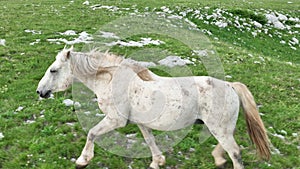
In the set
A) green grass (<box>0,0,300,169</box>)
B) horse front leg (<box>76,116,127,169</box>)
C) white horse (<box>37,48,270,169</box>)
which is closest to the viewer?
white horse (<box>37,48,270,169</box>)

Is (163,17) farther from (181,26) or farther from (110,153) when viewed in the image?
(110,153)

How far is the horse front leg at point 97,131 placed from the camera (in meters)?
6.62

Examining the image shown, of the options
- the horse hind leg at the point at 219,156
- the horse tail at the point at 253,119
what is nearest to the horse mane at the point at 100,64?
the horse tail at the point at 253,119

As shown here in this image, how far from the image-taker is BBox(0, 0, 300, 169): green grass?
7.48 metres

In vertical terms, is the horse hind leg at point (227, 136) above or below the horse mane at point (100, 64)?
below

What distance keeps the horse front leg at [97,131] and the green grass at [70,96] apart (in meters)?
0.41

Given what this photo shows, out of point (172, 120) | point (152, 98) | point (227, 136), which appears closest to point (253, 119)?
point (227, 136)

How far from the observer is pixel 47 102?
991cm

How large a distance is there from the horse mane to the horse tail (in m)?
1.91

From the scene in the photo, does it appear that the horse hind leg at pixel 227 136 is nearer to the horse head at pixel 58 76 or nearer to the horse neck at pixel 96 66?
the horse neck at pixel 96 66

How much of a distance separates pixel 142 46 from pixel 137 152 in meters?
7.87

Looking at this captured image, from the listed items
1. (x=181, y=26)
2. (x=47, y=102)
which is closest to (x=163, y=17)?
(x=181, y=26)

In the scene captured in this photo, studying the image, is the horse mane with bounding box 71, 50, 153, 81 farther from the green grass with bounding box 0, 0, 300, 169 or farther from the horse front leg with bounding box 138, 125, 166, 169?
the green grass with bounding box 0, 0, 300, 169

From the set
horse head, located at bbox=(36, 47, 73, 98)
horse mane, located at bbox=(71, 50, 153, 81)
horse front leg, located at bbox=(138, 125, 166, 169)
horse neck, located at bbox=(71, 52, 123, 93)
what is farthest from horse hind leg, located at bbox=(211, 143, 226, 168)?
horse head, located at bbox=(36, 47, 73, 98)
